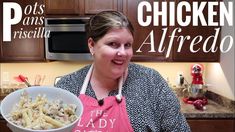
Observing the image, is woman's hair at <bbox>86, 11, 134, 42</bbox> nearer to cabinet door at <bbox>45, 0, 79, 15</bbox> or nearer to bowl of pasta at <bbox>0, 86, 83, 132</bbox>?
bowl of pasta at <bbox>0, 86, 83, 132</bbox>

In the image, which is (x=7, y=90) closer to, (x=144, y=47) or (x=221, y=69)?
(x=144, y=47)

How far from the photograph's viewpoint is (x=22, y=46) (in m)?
2.61

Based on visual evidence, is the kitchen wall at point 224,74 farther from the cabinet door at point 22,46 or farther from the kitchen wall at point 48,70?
the cabinet door at point 22,46

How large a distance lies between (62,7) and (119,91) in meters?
1.62

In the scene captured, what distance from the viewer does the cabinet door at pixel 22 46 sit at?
8.51 ft

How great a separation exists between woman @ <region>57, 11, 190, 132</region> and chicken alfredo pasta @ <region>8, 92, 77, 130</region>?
0.20 meters

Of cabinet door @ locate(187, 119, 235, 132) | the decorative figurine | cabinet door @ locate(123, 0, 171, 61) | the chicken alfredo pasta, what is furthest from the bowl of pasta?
the decorative figurine

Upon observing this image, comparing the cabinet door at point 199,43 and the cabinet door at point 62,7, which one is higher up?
the cabinet door at point 62,7

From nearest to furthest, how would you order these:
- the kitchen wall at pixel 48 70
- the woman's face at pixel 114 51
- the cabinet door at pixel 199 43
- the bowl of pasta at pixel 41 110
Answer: the bowl of pasta at pixel 41 110
the woman's face at pixel 114 51
the cabinet door at pixel 199 43
the kitchen wall at pixel 48 70

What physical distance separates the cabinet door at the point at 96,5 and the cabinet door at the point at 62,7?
0.08 m

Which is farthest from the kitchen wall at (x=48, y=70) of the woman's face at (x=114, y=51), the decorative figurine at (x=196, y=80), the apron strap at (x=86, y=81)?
the woman's face at (x=114, y=51)

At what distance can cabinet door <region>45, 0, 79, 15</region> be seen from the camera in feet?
8.42

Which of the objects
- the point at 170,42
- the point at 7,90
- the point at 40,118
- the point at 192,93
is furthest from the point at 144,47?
the point at 40,118

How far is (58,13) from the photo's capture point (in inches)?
101
